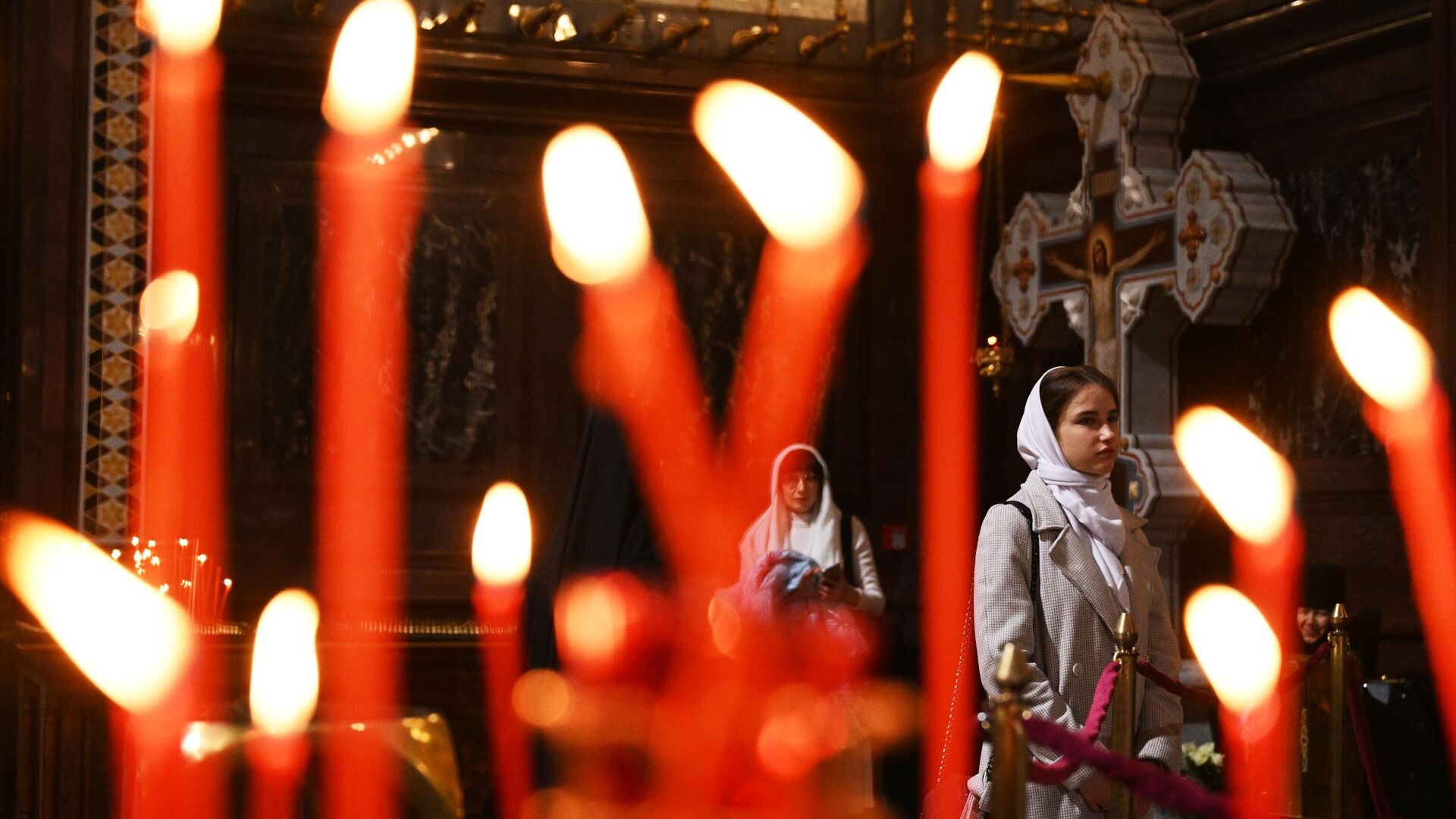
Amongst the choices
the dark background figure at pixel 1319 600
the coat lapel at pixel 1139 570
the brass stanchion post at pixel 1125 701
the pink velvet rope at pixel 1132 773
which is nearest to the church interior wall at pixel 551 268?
the dark background figure at pixel 1319 600

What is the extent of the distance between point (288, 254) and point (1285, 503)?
16.0 ft

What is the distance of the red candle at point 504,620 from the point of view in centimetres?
639

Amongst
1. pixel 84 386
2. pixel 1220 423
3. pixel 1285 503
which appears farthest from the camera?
pixel 84 386

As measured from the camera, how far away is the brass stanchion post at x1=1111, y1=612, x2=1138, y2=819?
3.74 meters

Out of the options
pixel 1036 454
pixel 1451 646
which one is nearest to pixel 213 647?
pixel 1036 454

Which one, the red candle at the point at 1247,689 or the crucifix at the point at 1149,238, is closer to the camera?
the red candle at the point at 1247,689

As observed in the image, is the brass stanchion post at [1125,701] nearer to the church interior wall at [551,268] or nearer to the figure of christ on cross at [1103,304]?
the church interior wall at [551,268]

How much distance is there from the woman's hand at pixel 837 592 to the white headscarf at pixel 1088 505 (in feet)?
11.1

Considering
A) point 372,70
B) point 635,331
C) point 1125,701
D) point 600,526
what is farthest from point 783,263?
point 1125,701

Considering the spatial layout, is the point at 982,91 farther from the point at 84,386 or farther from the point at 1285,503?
the point at 84,386

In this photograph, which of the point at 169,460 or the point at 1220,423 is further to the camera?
the point at 169,460

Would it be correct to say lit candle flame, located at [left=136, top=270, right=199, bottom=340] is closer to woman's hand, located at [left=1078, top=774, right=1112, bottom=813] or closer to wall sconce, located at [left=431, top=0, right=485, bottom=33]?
wall sconce, located at [left=431, top=0, right=485, bottom=33]

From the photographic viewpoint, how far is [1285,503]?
6.89m

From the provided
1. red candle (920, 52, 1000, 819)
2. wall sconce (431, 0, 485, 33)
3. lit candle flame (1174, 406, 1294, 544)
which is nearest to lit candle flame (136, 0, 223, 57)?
wall sconce (431, 0, 485, 33)
